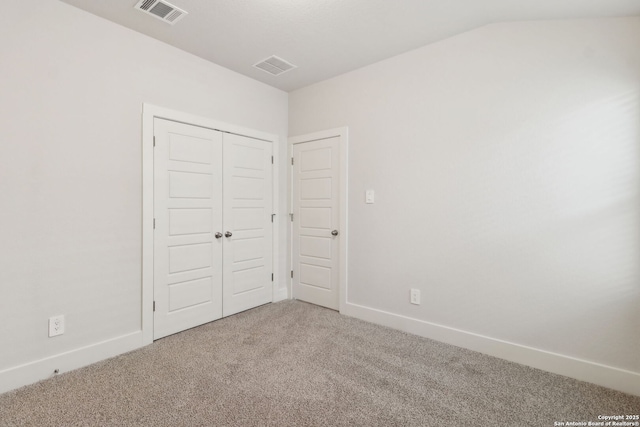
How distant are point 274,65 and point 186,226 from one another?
1.91 m

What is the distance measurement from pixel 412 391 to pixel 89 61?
133 inches

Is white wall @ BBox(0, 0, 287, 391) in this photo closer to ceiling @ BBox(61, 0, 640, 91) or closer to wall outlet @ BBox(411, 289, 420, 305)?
ceiling @ BBox(61, 0, 640, 91)

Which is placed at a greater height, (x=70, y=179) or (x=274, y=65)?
(x=274, y=65)

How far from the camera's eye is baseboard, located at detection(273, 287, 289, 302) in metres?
3.71

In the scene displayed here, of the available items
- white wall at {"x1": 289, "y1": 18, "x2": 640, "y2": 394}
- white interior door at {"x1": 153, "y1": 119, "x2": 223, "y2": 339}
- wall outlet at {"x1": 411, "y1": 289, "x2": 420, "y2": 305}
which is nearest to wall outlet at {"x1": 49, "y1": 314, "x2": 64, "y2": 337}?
white interior door at {"x1": 153, "y1": 119, "x2": 223, "y2": 339}

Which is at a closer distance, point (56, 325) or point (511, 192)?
point (56, 325)

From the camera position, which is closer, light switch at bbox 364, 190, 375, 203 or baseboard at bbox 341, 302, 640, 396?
baseboard at bbox 341, 302, 640, 396

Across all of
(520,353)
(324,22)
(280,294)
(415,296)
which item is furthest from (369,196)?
(520,353)

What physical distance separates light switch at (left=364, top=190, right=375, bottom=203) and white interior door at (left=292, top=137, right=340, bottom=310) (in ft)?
1.19

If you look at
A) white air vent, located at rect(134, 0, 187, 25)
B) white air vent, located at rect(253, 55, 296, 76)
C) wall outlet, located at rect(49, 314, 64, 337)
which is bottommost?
wall outlet, located at rect(49, 314, 64, 337)

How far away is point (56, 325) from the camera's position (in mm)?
2119

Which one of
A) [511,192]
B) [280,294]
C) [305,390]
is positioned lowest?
[305,390]

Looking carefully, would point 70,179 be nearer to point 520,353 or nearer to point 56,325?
point 56,325

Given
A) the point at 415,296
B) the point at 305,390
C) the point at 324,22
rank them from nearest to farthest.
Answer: the point at 305,390, the point at 324,22, the point at 415,296
